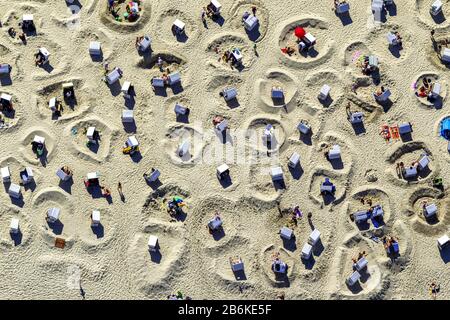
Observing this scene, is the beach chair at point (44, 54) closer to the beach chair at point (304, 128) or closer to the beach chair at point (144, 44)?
the beach chair at point (144, 44)

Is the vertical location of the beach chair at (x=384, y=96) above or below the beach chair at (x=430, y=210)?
above

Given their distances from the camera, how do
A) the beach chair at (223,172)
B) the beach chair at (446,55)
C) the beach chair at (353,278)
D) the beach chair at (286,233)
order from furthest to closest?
the beach chair at (446,55) < the beach chair at (223,172) < the beach chair at (286,233) < the beach chair at (353,278)

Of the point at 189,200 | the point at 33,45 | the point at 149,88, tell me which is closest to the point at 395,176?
the point at 189,200

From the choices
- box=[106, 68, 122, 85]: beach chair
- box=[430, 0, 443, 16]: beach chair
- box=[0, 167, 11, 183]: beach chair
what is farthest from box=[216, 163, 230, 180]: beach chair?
box=[430, 0, 443, 16]: beach chair

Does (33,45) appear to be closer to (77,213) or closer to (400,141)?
(77,213)

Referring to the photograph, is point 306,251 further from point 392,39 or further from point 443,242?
point 392,39

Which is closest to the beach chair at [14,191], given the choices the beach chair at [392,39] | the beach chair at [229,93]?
the beach chair at [229,93]

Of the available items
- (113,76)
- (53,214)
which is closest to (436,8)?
(113,76)
